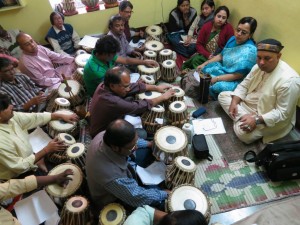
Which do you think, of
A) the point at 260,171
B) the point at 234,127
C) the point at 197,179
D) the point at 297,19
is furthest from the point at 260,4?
the point at 197,179

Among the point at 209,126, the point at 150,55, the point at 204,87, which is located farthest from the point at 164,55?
the point at 209,126

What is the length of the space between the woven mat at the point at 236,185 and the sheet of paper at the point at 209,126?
1.48 ft

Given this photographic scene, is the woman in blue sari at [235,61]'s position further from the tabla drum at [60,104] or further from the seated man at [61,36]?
the seated man at [61,36]

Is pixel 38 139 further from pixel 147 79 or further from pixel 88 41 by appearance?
pixel 88 41

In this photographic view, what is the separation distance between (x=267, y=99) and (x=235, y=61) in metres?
0.93

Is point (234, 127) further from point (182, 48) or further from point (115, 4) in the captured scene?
point (115, 4)

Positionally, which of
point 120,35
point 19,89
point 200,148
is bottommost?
point 200,148

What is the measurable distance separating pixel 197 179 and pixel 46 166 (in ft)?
5.63

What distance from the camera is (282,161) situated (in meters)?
2.62

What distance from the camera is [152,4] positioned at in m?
5.04

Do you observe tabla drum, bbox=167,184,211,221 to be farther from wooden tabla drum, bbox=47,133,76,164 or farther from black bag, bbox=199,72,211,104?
black bag, bbox=199,72,211,104

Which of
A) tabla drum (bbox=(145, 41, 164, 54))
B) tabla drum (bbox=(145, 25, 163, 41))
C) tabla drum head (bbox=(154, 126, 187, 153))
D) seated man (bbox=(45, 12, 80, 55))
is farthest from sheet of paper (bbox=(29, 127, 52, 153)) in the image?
tabla drum (bbox=(145, 25, 163, 41))

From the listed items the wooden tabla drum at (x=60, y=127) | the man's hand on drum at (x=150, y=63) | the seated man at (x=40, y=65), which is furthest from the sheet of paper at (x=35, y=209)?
the man's hand on drum at (x=150, y=63)

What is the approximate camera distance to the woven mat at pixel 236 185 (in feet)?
8.63
